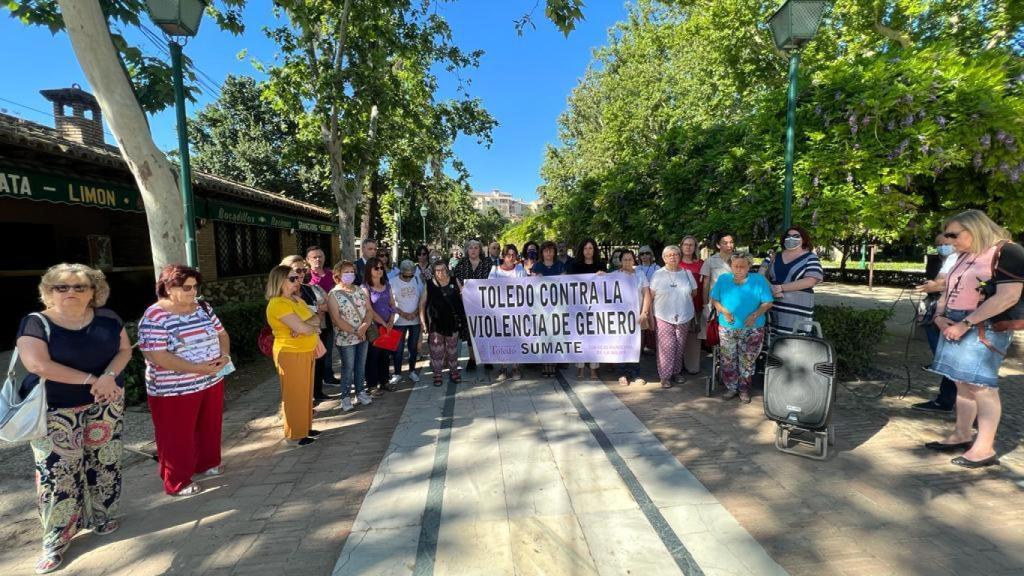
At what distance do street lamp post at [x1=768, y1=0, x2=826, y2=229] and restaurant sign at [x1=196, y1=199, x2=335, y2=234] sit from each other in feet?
38.6

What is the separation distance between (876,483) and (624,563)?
2.19 metres

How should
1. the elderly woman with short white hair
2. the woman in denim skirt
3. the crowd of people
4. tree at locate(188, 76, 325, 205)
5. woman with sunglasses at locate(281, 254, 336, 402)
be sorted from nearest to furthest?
1. the crowd of people
2. the woman in denim skirt
3. woman with sunglasses at locate(281, 254, 336, 402)
4. the elderly woman with short white hair
5. tree at locate(188, 76, 325, 205)

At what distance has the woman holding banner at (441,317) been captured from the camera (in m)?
5.68

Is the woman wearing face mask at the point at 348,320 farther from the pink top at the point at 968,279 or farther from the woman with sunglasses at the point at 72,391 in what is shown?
the pink top at the point at 968,279

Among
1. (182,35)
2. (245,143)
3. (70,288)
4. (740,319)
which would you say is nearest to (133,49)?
(182,35)

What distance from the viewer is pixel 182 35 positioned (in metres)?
4.66

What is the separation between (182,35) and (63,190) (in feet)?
14.7

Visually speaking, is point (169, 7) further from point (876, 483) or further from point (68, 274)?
point (876, 483)

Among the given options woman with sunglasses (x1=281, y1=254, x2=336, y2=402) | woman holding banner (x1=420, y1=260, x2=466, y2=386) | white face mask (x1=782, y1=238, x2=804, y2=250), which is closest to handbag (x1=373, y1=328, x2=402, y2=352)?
woman holding banner (x1=420, y1=260, x2=466, y2=386)

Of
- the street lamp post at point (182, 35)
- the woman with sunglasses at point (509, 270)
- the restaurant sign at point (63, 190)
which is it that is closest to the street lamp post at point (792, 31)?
the woman with sunglasses at point (509, 270)

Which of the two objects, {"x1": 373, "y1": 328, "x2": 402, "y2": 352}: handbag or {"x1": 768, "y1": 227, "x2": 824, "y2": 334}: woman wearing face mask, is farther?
{"x1": 373, "y1": 328, "x2": 402, "y2": 352}: handbag

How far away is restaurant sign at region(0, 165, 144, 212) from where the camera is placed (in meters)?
6.15

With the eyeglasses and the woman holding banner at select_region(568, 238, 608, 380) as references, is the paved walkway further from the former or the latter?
the eyeglasses

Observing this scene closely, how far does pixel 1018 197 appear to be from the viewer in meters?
5.51
